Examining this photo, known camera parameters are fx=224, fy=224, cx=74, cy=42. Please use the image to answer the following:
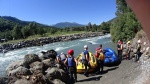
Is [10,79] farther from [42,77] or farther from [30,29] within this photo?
[30,29]

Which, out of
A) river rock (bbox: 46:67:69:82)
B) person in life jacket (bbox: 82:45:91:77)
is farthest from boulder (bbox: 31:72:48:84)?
person in life jacket (bbox: 82:45:91:77)

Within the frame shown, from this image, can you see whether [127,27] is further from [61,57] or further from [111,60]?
[61,57]

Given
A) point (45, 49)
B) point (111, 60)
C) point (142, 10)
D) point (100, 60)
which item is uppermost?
point (142, 10)

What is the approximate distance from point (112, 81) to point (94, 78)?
1716mm

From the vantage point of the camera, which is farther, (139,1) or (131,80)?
(131,80)

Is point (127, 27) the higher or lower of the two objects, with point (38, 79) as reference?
higher

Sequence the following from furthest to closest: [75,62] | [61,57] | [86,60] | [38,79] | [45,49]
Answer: [45,49], [61,57], [86,60], [75,62], [38,79]

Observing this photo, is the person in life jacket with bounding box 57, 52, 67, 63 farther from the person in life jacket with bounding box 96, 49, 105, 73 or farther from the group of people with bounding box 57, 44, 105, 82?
the person in life jacket with bounding box 96, 49, 105, 73

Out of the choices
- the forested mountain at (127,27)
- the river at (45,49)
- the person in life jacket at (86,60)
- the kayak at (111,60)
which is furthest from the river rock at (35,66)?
the forested mountain at (127,27)

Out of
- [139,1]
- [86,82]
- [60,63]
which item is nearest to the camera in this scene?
[139,1]

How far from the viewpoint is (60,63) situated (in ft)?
53.1

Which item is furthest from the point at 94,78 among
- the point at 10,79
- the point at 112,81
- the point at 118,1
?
the point at 118,1

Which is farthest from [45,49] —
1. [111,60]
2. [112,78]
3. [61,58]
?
[112,78]

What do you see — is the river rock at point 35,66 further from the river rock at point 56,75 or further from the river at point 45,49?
the river at point 45,49
